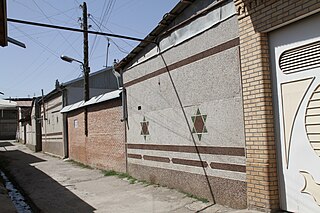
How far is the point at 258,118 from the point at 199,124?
7.22ft

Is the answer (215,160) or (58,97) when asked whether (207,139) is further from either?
(58,97)

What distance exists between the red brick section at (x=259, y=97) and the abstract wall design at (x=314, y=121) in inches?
27.2

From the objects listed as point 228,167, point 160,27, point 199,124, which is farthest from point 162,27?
point 228,167

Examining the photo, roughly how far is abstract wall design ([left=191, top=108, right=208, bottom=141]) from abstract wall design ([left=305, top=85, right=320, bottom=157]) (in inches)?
111

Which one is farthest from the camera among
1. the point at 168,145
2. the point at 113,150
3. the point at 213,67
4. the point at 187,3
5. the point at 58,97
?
the point at 58,97

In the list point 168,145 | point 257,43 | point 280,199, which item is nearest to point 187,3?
point 257,43

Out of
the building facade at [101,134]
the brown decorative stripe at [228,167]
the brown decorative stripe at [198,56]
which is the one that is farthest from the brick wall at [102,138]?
the brown decorative stripe at [228,167]

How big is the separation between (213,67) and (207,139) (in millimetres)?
1632

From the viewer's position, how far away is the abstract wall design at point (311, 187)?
16.6ft

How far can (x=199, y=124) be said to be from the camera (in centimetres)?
797

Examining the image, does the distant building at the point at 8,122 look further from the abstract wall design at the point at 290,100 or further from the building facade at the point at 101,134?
the abstract wall design at the point at 290,100

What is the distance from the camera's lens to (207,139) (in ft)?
25.3

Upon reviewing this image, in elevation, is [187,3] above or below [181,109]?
above

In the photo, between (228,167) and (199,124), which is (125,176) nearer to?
(199,124)
